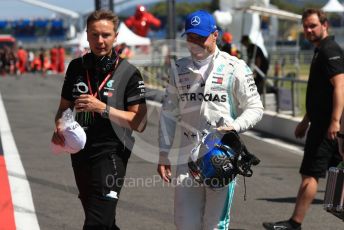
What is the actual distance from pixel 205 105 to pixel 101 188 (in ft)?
2.73

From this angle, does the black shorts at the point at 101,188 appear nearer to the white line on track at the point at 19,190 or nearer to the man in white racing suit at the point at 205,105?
the man in white racing suit at the point at 205,105

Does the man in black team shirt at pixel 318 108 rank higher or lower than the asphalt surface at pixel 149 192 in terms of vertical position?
higher

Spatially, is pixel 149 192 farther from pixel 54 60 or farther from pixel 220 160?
pixel 54 60

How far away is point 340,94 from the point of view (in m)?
7.10

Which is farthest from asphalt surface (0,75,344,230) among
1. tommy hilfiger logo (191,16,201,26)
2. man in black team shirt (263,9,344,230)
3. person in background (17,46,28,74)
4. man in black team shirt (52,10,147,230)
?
person in background (17,46,28,74)

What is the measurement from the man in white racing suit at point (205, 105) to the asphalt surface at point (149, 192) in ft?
7.75

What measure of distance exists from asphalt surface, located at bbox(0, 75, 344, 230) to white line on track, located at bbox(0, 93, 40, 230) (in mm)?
81

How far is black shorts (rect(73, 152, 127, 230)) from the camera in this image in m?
5.11

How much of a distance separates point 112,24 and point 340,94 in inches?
105

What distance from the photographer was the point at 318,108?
729 centimetres

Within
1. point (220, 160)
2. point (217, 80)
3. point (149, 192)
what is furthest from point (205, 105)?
point (149, 192)

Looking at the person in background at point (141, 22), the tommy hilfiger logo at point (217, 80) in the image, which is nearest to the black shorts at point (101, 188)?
the tommy hilfiger logo at point (217, 80)

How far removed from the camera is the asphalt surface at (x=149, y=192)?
795 centimetres

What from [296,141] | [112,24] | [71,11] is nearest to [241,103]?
[112,24]
